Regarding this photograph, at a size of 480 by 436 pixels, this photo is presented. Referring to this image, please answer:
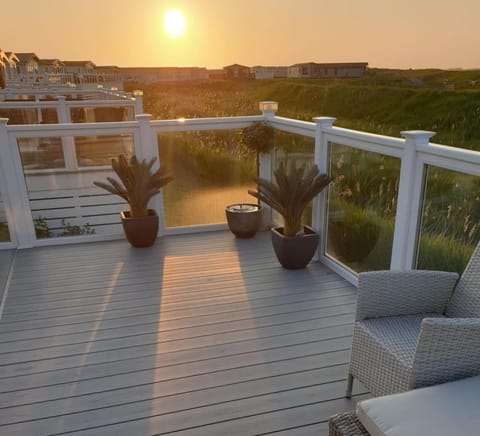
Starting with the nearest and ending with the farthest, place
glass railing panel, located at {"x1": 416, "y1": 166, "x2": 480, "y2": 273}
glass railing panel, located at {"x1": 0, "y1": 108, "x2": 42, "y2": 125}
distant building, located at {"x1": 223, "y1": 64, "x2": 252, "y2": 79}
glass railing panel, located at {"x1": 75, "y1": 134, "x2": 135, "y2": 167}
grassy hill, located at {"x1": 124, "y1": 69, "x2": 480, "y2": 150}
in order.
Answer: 1. glass railing panel, located at {"x1": 416, "y1": 166, "x2": 480, "y2": 273}
2. glass railing panel, located at {"x1": 75, "y1": 134, "x2": 135, "y2": 167}
3. glass railing panel, located at {"x1": 0, "y1": 108, "x2": 42, "y2": 125}
4. grassy hill, located at {"x1": 124, "y1": 69, "x2": 480, "y2": 150}
5. distant building, located at {"x1": 223, "y1": 64, "x2": 252, "y2": 79}

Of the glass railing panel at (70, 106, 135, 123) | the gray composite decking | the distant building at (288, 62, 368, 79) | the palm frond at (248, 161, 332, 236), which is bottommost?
the gray composite decking

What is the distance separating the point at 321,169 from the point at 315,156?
0.16m

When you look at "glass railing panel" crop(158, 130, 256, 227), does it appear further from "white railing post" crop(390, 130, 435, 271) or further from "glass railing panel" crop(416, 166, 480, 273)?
"glass railing panel" crop(416, 166, 480, 273)

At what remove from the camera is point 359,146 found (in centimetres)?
320

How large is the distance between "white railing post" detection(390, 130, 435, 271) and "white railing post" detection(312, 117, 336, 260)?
1.02 metres

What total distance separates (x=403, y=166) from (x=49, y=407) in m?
2.57

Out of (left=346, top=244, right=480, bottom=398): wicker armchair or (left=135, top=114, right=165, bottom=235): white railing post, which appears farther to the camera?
(left=135, top=114, right=165, bottom=235): white railing post

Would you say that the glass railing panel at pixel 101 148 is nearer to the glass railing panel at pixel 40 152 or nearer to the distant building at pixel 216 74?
the glass railing panel at pixel 40 152

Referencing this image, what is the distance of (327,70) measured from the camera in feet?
70.9

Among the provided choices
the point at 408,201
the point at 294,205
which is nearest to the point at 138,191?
the point at 294,205

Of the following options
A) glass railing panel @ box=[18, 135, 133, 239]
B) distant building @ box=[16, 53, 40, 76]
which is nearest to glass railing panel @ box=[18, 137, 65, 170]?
glass railing panel @ box=[18, 135, 133, 239]

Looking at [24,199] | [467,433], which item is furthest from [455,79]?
[467,433]

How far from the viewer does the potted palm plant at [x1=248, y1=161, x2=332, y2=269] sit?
3600 mm

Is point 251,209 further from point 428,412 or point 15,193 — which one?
point 428,412
